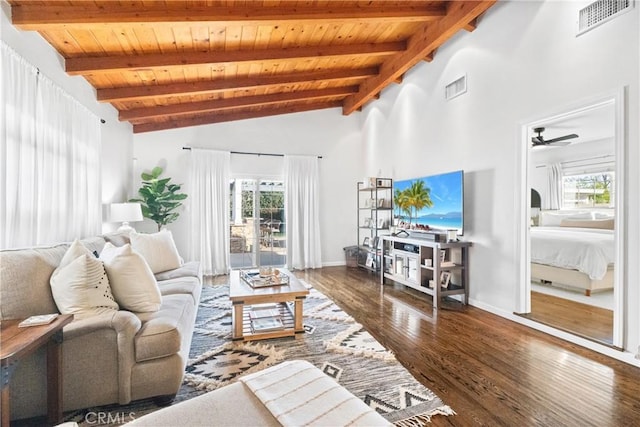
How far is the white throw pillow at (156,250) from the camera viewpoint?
3299mm

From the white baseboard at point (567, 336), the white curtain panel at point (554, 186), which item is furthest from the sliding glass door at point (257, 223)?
the white curtain panel at point (554, 186)

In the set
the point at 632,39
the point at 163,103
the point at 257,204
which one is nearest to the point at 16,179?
the point at 163,103

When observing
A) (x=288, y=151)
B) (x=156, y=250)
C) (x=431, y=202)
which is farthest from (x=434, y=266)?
(x=288, y=151)

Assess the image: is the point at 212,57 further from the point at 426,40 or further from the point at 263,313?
the point at 263,313

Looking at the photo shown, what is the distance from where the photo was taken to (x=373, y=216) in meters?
5.92

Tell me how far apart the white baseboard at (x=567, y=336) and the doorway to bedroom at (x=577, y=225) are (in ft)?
0.17

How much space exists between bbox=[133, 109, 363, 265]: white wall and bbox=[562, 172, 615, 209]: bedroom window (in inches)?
176

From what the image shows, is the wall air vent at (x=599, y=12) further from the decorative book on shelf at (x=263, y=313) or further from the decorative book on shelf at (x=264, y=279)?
the decorative book on shelf at (x=263, y=313)

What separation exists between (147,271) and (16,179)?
125cm

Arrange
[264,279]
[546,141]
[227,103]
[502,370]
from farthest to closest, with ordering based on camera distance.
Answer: [227,103] < [546,141] < [264,279] < [502,370]

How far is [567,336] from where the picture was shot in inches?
106

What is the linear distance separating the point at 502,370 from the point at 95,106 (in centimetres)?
505

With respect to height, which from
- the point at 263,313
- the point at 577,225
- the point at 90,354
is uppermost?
the point at 577,225

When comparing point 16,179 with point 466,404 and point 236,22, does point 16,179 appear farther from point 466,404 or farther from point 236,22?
point 466,404
